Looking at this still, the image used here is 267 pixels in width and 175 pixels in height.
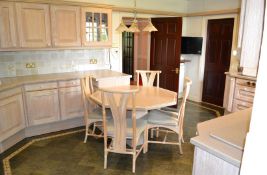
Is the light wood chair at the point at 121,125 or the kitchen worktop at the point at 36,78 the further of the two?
the kitchen worktop at the point at 36,78

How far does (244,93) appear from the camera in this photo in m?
3.87

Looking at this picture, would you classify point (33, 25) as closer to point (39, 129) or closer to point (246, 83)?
point (39, 129)

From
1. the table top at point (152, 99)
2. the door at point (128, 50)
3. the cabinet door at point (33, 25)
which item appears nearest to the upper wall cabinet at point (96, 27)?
the cabinet door at point (33, 25)

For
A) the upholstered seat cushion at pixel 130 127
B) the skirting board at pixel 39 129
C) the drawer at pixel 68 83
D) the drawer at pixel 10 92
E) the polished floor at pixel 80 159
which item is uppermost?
the drawer at pixel 68 83

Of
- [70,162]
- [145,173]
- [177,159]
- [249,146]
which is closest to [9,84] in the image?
[70,162]

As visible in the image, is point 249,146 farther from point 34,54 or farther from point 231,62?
point 231,62

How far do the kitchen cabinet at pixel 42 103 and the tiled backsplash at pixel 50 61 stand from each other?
1.93 ft

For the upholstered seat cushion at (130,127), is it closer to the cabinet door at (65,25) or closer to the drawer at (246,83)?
the cabinet door at (65,25)

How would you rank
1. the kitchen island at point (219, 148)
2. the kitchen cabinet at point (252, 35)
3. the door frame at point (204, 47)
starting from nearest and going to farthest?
the kitchen cabinet at point (252, 35) → the kitchen island at point (219, 148) → the door frame at point (204, 47)

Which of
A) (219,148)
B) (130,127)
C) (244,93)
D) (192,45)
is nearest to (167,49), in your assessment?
(192,45)

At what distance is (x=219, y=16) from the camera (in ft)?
16.1

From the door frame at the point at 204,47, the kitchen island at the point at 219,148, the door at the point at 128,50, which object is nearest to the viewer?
the kitchen island at the point at 219,148

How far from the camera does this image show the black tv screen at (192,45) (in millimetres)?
5266

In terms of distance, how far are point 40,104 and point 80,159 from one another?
119 cm
